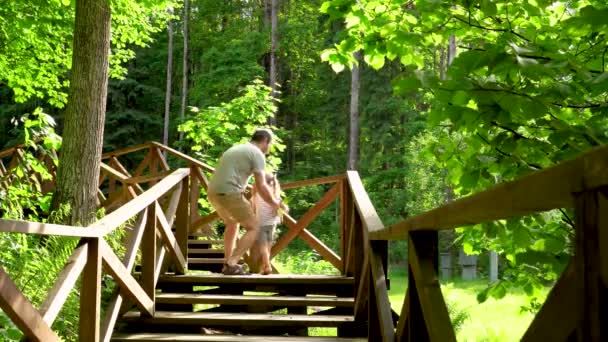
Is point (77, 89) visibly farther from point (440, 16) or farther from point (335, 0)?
point (440, 16)

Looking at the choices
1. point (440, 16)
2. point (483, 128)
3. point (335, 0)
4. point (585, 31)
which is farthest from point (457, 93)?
point (335, 0)

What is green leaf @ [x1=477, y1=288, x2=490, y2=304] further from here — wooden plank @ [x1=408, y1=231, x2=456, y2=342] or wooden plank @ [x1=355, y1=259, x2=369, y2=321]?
wooden plank @ [x1=408, y1=231, x2=456, y2=342]

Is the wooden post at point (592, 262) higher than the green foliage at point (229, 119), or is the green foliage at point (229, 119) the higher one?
the green foliage at point (229, 119)

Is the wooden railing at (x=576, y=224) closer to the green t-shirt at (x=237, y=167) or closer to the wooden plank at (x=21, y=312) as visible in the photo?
the wooden plank at (x=21, y=312)

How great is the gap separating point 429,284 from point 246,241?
13.4ft

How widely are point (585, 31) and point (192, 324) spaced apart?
3459 millimetres

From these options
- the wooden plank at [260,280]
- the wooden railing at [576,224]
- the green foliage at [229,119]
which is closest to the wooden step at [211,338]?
the wooden plank at [260,280]

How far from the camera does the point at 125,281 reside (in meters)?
4.67

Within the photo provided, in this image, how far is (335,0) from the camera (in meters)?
4.11

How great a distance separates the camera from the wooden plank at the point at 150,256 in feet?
17.5

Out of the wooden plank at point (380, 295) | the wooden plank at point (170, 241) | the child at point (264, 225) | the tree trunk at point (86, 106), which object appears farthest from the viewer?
the tree trunk at point (86, 106)

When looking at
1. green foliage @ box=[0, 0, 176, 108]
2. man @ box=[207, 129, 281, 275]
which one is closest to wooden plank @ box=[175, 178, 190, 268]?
man @ box=[207, 129, 281, 275]

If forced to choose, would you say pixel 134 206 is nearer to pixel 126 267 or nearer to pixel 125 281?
pixel 126 267

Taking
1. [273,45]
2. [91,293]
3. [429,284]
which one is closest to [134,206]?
[91,293]
